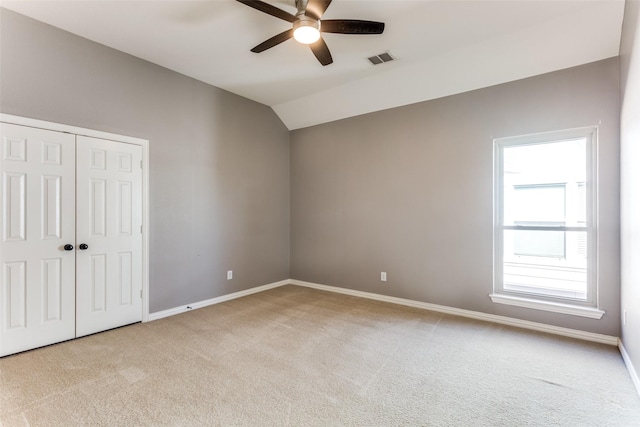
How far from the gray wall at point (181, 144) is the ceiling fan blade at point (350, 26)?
7.73 feet

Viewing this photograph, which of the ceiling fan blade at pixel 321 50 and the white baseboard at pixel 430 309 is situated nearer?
the ceiling fan blade at pixel 321 50

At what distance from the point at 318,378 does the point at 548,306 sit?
2612 millimetres

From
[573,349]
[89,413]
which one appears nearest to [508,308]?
[573,349]

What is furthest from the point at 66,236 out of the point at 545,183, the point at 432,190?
the point at 545,183

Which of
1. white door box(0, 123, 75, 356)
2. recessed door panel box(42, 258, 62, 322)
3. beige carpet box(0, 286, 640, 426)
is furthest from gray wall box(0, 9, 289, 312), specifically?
beige carpet box(0, 286, 640, 426)

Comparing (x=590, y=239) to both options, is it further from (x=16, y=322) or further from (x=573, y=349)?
(x=16, y=322)

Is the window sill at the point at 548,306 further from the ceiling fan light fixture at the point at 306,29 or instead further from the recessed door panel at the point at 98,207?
the recessed door panel at the point at 98,207

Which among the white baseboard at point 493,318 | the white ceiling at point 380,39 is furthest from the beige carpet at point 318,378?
the white ceiling at point 380,39

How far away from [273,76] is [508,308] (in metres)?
4.06

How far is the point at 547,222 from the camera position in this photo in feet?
10.7

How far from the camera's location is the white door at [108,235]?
301 centimetres

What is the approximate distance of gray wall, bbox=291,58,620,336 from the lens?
9.48 feet

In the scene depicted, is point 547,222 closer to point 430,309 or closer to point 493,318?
point 493,318

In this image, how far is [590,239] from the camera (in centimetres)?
298
